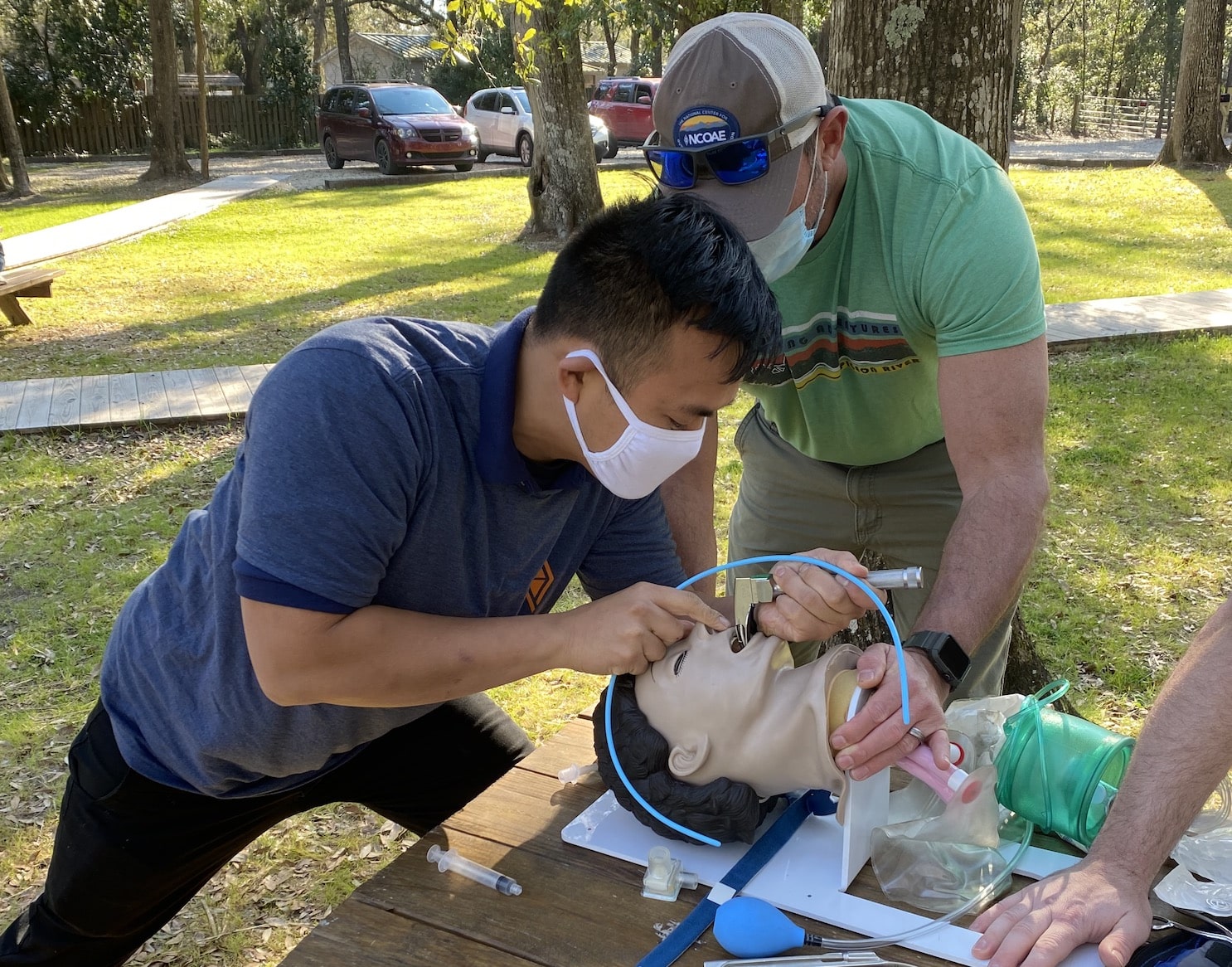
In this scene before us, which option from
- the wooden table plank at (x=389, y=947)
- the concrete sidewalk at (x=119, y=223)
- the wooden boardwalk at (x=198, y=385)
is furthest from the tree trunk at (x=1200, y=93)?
the wooden table plank at (x=389, y=947)

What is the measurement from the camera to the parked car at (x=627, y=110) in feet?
74.6

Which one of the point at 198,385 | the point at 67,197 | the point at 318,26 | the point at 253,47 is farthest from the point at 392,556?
the point at 318,26

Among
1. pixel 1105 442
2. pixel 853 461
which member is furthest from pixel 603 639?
pixel 1105 442

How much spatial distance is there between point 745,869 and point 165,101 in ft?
65.9

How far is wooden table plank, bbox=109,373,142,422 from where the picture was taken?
21.9ft

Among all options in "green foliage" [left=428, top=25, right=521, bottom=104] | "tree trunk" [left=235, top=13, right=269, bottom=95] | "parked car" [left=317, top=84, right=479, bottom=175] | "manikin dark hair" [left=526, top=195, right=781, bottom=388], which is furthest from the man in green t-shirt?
"tree trunk" [left=235, top=13, right=269, bottom=95]

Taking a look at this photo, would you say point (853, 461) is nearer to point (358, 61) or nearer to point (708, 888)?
point (708, 888)

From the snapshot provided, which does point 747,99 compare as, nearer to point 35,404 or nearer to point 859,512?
point 859,512

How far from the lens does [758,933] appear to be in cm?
156

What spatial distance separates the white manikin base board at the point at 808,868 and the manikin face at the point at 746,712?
13 cm

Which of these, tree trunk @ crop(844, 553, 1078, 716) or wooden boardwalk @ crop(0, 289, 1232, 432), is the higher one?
wooden boardwalk @ crop(0, 289, 1232, 432)

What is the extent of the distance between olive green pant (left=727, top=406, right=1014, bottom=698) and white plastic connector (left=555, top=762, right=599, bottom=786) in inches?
41.7

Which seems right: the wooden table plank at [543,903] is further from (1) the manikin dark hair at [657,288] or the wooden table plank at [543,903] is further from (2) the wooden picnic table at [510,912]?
(1) the manikin dark hair at [657,288]

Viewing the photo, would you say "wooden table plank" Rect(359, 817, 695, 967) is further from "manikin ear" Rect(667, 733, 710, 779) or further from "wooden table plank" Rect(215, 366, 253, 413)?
"wooden table plank" Rect(215, 366, 253, 413)
